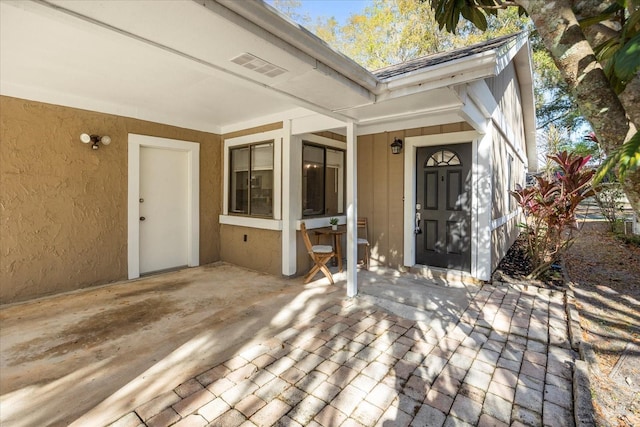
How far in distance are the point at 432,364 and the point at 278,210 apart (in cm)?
332

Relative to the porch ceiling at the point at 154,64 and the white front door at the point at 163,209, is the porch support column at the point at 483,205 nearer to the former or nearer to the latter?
the porch ceiling at the point at 154,64

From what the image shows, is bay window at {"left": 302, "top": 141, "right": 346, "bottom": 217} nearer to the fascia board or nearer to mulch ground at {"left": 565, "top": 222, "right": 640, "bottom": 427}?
the fascia board

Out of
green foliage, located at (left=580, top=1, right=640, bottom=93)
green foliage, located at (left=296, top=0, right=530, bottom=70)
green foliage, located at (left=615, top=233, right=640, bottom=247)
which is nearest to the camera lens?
green foliage, located at (left=580, top=1, right=640, bottom=93)

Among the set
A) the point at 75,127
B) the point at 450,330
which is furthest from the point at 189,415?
the point at 75,127

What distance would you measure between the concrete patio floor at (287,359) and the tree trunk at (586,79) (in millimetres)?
1672

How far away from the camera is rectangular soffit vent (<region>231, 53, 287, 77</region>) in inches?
84.5

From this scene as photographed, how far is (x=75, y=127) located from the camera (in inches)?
170

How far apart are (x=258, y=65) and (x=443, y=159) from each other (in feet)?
12.4

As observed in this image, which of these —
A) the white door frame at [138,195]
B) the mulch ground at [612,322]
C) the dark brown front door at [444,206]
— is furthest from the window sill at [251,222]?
the mulch ground at [612,322]

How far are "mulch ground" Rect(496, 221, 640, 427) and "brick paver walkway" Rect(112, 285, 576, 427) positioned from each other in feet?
0.71

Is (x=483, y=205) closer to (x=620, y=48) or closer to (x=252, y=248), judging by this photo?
(x=620, y=48)

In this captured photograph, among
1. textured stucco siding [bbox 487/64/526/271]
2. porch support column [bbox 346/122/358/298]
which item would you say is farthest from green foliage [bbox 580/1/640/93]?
textured stucco siding [bbox 487/64/526/271]

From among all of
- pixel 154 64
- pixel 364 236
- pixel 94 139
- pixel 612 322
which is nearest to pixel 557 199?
pixel 612 322

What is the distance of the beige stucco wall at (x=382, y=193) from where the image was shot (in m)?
5.34
